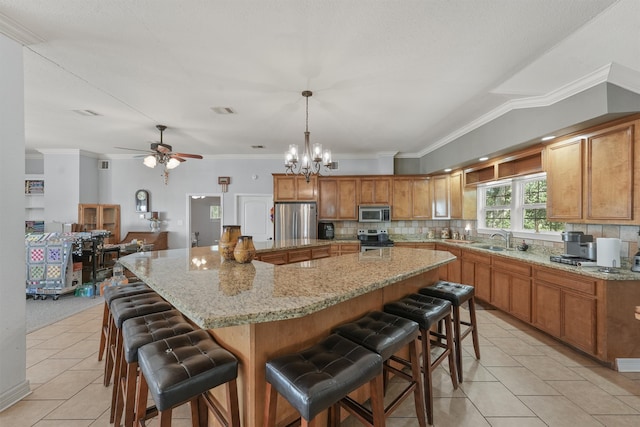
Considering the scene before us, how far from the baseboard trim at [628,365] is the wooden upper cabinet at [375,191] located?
12.2ft

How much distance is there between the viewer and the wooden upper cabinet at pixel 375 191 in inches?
216

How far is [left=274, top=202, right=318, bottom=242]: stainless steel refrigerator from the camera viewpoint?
5238 millimetres

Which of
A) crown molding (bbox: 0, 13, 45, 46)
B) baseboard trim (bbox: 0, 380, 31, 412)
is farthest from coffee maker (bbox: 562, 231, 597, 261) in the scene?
crown molding (bbox: 0, 13, 45, 46)

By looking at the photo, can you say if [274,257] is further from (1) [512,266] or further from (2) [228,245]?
(1) [512,266]

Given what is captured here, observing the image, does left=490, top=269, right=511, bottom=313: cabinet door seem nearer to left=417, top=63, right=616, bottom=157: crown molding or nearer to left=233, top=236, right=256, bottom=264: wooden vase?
left=417, top=63, right=616, bottom=157: crown molding

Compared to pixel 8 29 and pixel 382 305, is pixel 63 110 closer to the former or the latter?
pixel 8 29

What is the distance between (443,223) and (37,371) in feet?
20.3

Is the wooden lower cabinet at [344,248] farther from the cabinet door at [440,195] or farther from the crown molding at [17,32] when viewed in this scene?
the crown molding at [17,32]

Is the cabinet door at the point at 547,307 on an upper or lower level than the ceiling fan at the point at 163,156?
lower

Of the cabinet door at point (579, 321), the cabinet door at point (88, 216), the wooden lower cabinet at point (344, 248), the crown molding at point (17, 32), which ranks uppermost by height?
the crown molding at point (17, 32)

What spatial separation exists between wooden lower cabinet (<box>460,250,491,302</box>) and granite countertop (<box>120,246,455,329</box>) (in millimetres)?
1906

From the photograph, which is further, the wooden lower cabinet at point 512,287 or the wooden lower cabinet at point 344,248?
the wooden lower cabinet at point 344,248

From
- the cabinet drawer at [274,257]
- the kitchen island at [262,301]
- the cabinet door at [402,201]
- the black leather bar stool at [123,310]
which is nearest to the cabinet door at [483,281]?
the cabinet door at [402,201]

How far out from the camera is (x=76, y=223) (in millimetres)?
5688
